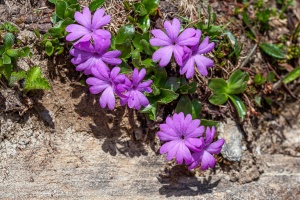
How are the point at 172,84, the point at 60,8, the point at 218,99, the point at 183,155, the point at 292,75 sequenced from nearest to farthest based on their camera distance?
the point at 183,155 < the point at 60,8 < the point at 172,84 < the point at 218,99 < the point at 292,75

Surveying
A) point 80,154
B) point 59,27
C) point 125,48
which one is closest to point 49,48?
point 59,27

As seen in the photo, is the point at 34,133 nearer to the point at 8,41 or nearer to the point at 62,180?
the point at 62,180

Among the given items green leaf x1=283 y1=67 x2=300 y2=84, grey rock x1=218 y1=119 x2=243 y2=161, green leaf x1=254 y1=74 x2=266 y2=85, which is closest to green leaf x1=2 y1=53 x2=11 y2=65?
grey rock x1=218 y1=119 x2=243 y2=161

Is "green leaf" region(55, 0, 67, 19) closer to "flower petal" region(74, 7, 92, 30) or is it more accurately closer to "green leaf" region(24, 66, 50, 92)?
"flower petal" region(74, 7, 92, 30)

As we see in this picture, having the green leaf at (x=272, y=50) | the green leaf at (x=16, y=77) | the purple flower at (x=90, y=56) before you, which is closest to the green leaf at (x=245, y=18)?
the green leaf at (x=272, y=50)

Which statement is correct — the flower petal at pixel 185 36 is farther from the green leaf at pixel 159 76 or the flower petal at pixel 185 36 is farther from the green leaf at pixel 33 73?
the green leaf at pixel 33 73

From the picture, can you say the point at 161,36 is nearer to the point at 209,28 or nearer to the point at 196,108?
the point at 209,28

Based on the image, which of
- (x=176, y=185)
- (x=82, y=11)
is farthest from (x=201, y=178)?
(x=82, y=11)
